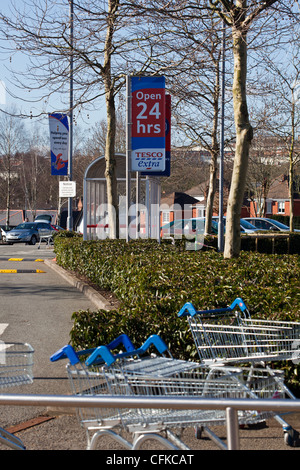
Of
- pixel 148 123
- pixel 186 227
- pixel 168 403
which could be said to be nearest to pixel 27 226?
pixel 186 227

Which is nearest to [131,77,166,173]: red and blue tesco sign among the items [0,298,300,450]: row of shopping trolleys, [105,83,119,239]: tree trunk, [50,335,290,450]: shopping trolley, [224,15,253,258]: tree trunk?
[224,15,253,258]: tree trunk

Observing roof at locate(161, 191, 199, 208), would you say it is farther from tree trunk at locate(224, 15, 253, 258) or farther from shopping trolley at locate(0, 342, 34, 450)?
shopping trolley at locate(0, 342, 34, 450)

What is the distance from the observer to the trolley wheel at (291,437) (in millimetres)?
4562

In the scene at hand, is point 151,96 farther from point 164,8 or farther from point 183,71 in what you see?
point 164,8

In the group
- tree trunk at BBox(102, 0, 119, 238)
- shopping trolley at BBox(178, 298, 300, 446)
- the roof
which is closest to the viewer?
shopping trolley at BBox(178, 298, 300, 446)

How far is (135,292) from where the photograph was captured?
26.5ft

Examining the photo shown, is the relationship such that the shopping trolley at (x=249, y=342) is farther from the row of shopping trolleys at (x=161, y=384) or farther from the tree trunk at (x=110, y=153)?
the tree trunk at (x=110, y=153)

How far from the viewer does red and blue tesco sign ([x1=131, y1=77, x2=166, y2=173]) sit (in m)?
14.0

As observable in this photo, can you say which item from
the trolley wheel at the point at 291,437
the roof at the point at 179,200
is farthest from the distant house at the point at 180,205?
the trolley wheel at the point at 291,437

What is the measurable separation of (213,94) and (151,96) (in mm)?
9608

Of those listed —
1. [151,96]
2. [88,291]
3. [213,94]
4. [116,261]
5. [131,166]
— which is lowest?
[88,291]

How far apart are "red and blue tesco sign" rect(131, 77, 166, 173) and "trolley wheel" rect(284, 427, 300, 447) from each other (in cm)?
982

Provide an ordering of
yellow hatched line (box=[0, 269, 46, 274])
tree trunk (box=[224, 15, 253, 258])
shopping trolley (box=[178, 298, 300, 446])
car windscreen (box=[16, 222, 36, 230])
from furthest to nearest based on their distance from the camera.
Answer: car windscreen (box=[16, 222, 36, 230])
yellow hatched line (box=[0, 269, 46, 274])
tree trunk (box=[224, 15, 253, 258])
shopping trolley (box=[178, 298, 300, 446])

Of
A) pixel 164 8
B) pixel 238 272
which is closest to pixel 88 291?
pixel 238 272
